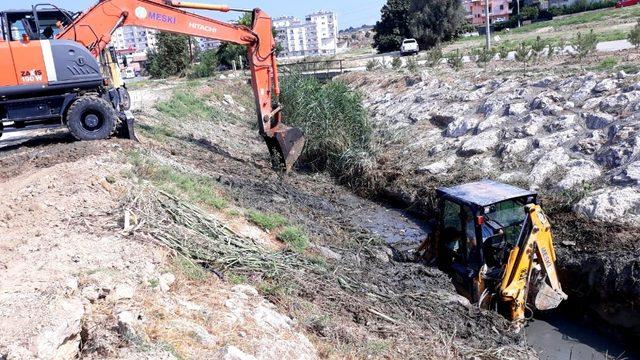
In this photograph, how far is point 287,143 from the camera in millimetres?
13203

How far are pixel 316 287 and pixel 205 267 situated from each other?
4.42 ft

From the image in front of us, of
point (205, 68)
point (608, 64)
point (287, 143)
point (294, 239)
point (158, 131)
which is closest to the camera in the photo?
Result: point (294, 239)

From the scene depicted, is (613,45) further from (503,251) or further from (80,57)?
(80,57)

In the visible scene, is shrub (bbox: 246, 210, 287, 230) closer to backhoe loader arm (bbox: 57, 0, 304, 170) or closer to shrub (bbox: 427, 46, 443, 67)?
backhoe loader arm (bbox: 57, 0, 304, 170)

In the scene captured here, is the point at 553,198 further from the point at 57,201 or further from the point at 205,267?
the point at 57,201

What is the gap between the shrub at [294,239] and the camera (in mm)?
8578

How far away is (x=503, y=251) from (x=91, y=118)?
7.84m

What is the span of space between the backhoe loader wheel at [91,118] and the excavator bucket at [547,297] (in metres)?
8.19

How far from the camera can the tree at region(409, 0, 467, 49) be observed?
4259 centimetres

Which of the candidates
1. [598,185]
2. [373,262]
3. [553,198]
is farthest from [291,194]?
[598,185]

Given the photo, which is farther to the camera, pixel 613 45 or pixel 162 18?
pixel 613 45

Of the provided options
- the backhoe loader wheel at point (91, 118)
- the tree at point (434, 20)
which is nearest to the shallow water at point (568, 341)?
the backhoe loader wheel at point (91, 118)

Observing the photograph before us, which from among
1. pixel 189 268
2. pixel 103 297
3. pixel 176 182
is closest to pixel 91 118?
pixel 176 182

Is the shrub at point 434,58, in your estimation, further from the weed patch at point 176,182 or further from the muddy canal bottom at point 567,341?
the muddy canal bottom at point 567,341
